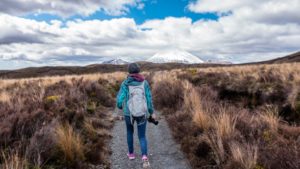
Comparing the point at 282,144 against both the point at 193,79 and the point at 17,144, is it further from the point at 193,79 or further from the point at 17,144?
the point at 193,79

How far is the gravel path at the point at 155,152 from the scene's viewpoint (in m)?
5.92

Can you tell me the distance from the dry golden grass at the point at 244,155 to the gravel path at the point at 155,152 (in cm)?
119

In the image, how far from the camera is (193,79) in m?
18.4

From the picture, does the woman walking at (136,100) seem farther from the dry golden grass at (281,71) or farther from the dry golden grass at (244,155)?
the dry golden grass at (281,71)

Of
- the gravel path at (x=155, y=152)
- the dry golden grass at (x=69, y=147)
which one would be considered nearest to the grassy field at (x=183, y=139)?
the dry golden grass at (x=69, y=147)

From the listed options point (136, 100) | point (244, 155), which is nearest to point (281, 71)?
point (136, 100)

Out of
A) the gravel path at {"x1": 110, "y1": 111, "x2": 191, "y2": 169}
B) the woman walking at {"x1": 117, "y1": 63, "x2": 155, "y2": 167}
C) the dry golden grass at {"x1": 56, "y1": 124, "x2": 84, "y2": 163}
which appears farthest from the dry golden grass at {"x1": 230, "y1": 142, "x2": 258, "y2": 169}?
the dry golden grass at {"x1": 56, "y1": 124, "x2": 84, "y2": 163}

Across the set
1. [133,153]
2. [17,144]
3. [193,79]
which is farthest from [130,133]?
[193,79]

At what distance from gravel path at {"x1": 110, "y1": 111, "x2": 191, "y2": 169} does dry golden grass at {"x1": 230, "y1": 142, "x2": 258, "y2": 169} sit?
3.91 feet

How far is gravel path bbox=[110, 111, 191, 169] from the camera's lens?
5918mm

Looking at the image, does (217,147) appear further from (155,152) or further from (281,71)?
(281,71)

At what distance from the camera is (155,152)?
675 cm

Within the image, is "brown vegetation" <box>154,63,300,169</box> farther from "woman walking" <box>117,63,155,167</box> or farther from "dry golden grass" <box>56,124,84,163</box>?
"dry golden grass" <box>56,124,84,163</box>

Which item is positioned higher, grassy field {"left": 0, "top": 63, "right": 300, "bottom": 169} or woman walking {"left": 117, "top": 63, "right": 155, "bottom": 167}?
woman walking {"left": 117, "top": 63, "right": 155, "bottom": 167}
